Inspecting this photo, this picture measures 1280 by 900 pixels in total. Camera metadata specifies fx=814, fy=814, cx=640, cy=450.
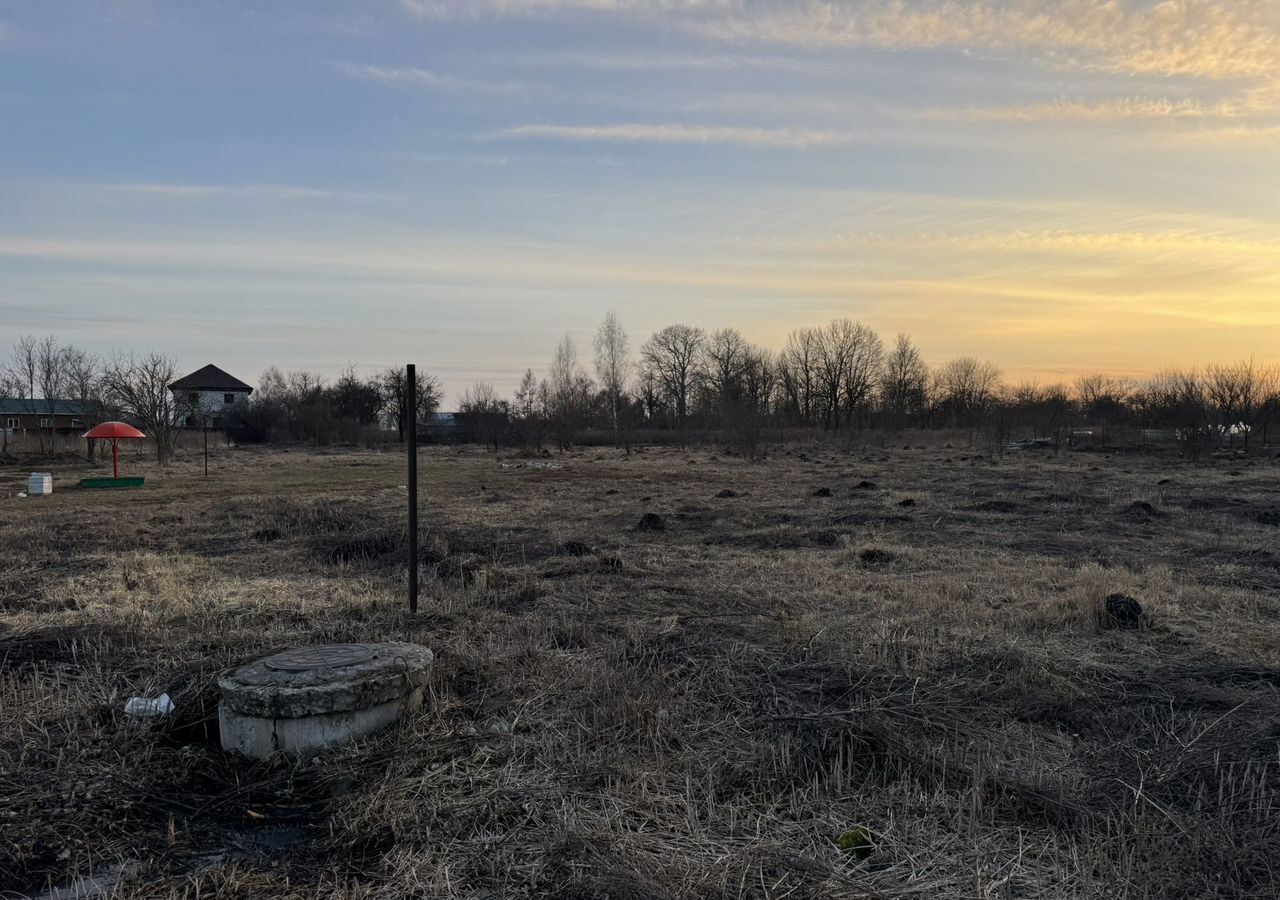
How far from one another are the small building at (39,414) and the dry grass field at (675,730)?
157 feet

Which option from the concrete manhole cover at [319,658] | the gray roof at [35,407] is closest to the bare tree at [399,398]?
the gray roof at [35,407]

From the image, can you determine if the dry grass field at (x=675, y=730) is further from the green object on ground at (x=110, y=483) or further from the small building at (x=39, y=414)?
the small building at (x=39, y=414)

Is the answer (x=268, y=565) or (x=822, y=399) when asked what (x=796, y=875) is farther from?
(x=822, y=399)

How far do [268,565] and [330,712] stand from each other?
5.93 meters

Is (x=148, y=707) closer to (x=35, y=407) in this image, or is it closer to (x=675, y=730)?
(x=675, y=730)

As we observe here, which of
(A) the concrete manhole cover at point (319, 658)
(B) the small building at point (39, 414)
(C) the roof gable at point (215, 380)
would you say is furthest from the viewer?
(C) the roof gable at point (215, 380)

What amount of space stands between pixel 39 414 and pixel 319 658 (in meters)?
66.3

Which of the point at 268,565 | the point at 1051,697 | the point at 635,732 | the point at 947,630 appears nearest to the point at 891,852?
the point at 635,732

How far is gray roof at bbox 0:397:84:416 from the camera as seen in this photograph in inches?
1916

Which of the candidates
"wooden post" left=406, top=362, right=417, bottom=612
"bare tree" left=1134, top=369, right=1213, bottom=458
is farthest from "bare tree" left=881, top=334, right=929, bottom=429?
"wooden post" left=406, top=362, right=417, bottom=612

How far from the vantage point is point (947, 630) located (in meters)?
5.96

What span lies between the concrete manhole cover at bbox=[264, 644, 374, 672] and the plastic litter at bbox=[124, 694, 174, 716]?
1.78 ft

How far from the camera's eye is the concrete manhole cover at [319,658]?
13.4 ft

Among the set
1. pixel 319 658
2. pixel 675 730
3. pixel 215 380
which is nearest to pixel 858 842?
pixel 675 730
